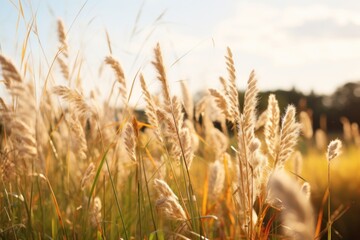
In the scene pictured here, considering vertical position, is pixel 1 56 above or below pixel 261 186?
above

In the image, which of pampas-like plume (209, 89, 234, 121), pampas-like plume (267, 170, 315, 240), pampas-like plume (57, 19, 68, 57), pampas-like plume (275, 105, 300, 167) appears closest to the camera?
pampas-like plume (267, 170, 315, 240)

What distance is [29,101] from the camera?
6.02ft

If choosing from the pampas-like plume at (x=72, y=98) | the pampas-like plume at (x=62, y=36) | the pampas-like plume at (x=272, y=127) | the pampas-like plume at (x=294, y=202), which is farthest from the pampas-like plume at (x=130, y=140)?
the pampas-like plume at (x=294, y=202)

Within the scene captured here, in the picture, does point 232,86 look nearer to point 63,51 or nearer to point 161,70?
point 161,70

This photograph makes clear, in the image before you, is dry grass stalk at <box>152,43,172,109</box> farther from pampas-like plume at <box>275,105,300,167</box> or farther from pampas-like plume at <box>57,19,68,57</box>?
pampas-like plume at <box>57,19,68,57</box>

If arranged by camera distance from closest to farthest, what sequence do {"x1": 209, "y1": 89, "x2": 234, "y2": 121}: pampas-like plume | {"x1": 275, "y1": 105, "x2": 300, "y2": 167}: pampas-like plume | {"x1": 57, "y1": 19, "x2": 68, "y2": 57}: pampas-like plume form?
{"x1": 275, "y1": 105, "x2": 300, "y2": 167}: pampas-like plume, {"x1": 209, "y1": 89, "x2": 234, "y2": 121}: pampas-like plume, {"x1": 57, "y1": 19, "x2": 68, "y2": 57}: pampas-like plume

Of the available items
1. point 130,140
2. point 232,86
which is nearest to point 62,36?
point 130,140

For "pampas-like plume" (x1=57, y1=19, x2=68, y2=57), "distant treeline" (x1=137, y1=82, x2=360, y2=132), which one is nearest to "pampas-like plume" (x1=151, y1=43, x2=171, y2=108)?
"pampas-like plume" (x1=57, y1=19, x2=68, y2=57)

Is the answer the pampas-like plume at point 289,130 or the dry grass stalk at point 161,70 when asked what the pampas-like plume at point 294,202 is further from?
the dry grass stalk at point 161,70

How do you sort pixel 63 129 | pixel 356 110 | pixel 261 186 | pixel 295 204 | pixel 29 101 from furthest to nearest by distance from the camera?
1. pixel 356 110
2. pixel 63 129
3. pixel 261 186
4. pixel 29 101
5. pixel 295 204

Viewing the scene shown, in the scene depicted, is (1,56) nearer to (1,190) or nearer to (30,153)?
(30,153)

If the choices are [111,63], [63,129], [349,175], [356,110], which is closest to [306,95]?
[356,110]

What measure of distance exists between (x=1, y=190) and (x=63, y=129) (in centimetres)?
99

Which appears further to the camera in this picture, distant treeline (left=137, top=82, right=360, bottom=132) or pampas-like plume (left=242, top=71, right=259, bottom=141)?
distant treeline (left=137, top=82, right=360, bottom=132)
